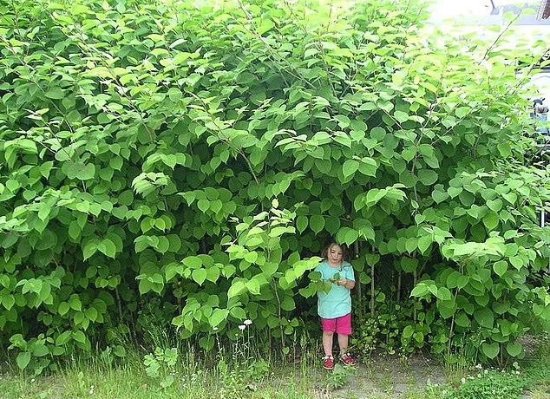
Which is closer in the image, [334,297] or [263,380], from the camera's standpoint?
[263,380]

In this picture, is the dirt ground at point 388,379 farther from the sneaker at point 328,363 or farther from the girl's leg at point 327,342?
the girl's leg at point 327,342

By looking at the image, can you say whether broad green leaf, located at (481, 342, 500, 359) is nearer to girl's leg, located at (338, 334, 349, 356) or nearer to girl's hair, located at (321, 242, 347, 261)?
girl's leg, located at (338, 334, 349, 356)

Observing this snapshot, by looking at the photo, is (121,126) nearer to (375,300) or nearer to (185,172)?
(185,172)

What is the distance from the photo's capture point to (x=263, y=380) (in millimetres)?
4051

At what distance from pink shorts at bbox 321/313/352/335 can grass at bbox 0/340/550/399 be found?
253mm

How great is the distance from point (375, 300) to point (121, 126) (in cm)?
225

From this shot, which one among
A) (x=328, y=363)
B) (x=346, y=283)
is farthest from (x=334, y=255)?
(x=328, y=363)

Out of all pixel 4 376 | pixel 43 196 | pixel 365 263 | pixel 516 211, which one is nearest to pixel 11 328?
pixel 4 376

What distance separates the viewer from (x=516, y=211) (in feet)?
13.0

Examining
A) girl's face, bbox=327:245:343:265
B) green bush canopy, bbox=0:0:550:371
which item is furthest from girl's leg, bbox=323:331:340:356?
girl's face, bbox=327:245:343:265

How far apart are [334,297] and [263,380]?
0.75 metres

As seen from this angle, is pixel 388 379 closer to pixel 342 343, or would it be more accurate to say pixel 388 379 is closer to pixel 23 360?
pixel 342 343

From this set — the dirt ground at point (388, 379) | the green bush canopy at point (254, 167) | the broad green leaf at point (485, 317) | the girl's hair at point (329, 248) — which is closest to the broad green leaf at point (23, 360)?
the green bush canopy at point (254, 167)

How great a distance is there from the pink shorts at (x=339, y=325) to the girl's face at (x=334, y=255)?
1.31 feet
